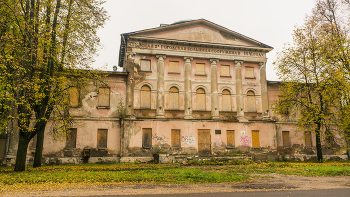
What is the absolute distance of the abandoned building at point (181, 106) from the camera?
873 inches

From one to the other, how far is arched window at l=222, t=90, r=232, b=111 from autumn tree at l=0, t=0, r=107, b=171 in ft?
41.7

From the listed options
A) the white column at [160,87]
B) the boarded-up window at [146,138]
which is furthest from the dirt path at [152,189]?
the white column at [160,87]

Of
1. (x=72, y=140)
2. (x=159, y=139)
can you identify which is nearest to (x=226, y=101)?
(x=159, y=139)

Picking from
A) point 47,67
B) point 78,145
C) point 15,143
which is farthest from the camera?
point 78,145

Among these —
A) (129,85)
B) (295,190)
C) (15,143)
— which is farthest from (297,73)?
(15,143)

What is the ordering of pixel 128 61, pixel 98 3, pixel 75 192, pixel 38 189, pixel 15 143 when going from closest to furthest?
1. pixel 75 192
2. pixel 38 189
3. pixel 98 3
4. pixel 15 143
5. pixel 128 61

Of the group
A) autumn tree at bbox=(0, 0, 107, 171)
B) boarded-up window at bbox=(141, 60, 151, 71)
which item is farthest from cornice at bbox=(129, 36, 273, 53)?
autumn tree at bbox=(0, 0, 107, 171)

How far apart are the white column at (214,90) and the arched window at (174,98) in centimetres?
322

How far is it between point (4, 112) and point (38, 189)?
1529 centimetres

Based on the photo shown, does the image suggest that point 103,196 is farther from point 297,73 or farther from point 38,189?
→ point 297,73

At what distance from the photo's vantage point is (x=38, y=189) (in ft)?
28.3

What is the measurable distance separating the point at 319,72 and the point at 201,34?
1062 centimetres

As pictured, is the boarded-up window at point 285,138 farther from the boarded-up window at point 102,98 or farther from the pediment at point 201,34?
the boarded-up window at point 102,98

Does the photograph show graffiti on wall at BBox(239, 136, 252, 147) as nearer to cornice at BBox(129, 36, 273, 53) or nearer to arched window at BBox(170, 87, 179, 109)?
arched window at BBox(170, 87, 179, 109)
